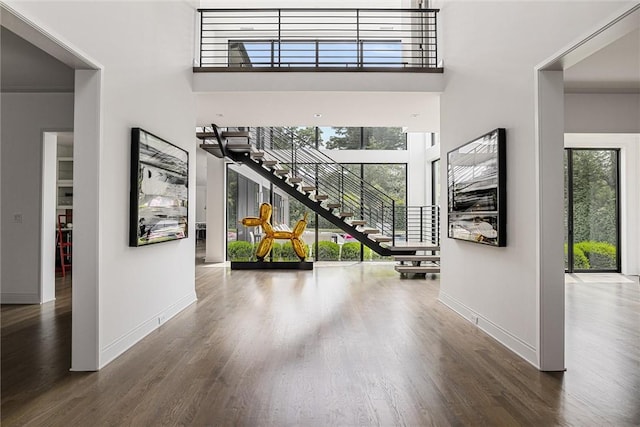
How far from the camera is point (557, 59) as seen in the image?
2.91 metres

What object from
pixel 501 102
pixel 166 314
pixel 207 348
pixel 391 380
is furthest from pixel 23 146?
pixel 501 102

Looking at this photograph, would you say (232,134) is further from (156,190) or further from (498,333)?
(498,333)

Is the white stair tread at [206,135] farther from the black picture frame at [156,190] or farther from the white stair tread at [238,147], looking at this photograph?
the black picture frame at [156,190]

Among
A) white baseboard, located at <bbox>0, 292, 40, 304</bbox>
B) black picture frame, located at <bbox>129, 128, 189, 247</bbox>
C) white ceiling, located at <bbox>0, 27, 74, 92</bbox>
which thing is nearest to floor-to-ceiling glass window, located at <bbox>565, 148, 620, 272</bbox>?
black picture frame, located at <bbox>129, 128, 189, 247</bbox>

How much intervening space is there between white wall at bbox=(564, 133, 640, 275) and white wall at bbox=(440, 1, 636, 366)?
428 centimetres

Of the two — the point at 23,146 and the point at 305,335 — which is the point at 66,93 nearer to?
the point at 23,146

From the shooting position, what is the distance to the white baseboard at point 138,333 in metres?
3.19

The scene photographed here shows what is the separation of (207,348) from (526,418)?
2.47 meters

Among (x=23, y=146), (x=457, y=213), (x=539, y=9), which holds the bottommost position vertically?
(x=457, y=213)

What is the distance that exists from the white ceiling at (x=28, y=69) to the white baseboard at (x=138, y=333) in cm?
264

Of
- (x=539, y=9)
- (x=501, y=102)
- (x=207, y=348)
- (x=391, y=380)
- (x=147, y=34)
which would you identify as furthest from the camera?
(x=147, y=34)

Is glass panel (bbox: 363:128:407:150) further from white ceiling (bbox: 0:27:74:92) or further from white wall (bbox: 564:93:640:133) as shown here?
white ceiling (bbox: 0:27:74:92)

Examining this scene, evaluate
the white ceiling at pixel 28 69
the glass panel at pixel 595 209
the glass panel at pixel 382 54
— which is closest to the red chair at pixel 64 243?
the white ceiling at pixel 28 69

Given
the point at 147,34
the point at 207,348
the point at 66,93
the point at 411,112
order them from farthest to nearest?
the point at 411,112
the point at 66,93
the point at 147,34
the point at 207,348
